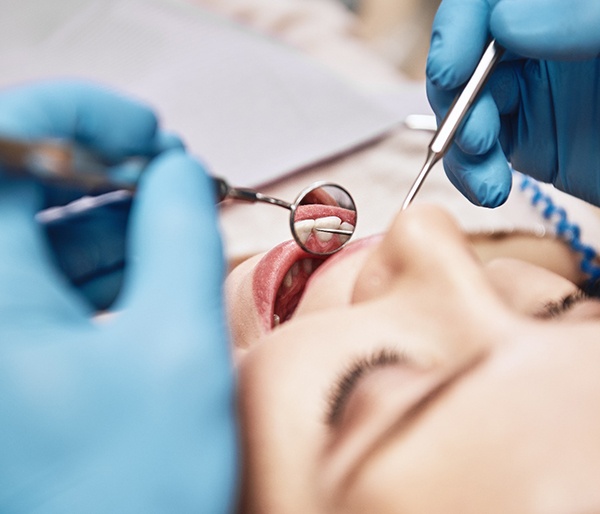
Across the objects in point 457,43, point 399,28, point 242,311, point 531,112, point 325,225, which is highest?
point 457,43

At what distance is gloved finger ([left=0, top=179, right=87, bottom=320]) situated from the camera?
20.2 inches

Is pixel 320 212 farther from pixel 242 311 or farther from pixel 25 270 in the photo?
pixel 25 270

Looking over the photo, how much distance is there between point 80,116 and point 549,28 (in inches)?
23.7

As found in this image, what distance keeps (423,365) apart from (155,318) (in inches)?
9.7

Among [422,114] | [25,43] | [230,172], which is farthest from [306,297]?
[25,43]

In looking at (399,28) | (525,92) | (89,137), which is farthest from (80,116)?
(399,28)

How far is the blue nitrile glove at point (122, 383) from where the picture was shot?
0.49m

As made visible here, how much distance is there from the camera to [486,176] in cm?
92

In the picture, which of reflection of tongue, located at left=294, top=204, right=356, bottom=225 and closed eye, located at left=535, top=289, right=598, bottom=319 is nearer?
closed eye, located at left=535, top=289, right=598, bottom=319

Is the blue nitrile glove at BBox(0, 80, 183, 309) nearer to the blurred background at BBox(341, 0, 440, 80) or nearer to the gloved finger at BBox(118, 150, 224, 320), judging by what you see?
the gloved finger at BBox(118, 150, 224, 320)

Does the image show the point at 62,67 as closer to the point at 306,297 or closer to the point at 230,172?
the point at 230,172

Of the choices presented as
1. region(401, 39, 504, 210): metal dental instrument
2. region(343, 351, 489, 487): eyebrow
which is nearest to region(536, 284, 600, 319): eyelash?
region(343, 351, 489, 487): eyebrow

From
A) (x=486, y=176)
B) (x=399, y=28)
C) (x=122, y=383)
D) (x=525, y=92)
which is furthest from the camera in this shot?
(x=399, y=28)

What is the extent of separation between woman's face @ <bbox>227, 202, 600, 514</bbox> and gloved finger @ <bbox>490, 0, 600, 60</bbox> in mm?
340
